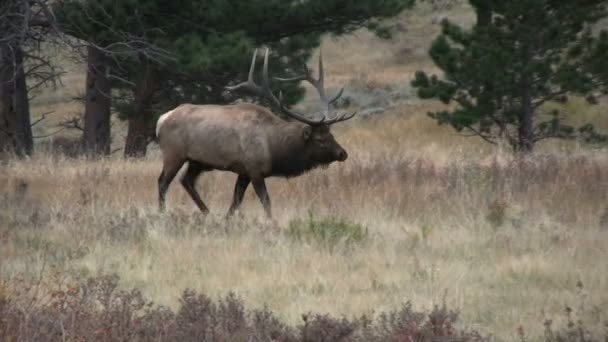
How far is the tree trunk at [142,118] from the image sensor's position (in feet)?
64.5

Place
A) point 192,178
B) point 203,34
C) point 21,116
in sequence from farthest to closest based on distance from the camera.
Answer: point 21,116
point 203,34
point 192,178

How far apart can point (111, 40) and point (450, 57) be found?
19.6ft

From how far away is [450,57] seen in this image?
20.0 metres

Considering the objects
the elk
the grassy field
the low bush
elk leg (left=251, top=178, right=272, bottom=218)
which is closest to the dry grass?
the grassy field

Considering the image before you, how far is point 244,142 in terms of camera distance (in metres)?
11.9

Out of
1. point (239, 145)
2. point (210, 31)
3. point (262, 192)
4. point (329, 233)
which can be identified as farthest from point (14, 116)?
point (329, 233)

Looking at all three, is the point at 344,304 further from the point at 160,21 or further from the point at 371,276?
the point at 160,21

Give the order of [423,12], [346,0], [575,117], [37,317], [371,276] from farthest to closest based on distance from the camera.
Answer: [423,12], [575,117], [346,0], [371,276], [37,317]

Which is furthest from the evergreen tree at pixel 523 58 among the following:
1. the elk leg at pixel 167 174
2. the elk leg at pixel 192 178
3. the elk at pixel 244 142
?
the elk leg at pixel 167 174

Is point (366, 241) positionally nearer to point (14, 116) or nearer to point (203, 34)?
point (203, 34)

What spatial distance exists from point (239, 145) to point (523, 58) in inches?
348

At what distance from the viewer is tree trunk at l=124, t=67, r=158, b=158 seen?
64.5 ft

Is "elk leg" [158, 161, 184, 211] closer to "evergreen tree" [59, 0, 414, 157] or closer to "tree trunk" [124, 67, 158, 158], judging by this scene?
"evergreen tree" [59, 0, 414, 157]

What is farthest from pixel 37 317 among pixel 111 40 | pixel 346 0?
pixel 346 0
